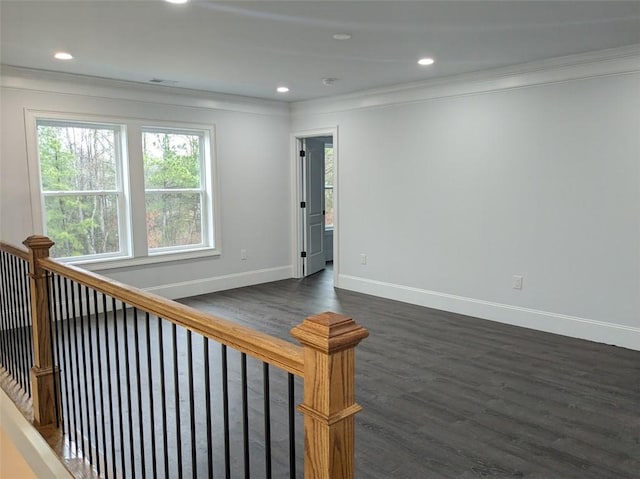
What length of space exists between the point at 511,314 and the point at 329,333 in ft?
14.2

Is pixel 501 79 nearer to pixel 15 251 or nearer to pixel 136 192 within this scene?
pixel 136 192

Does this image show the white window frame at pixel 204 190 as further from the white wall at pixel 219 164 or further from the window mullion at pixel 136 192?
the window mullion at pixel 136 192

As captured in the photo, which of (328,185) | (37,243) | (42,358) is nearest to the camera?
(37,243)

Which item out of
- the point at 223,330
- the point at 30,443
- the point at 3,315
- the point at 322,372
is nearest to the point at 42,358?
the point at 30,443

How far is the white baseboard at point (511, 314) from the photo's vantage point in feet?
14.0

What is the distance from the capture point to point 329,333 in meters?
1.07

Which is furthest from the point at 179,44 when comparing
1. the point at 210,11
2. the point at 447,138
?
the point at 447,138

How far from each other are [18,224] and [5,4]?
248cm

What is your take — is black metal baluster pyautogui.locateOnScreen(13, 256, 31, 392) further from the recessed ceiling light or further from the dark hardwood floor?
the dark hardwood floor

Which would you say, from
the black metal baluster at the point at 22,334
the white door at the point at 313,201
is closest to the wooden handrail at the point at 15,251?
the black metal baluster at the point at 22,334

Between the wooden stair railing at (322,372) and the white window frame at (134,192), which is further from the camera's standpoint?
the white window frame at (134,192)

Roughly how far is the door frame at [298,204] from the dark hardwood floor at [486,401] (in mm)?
1595

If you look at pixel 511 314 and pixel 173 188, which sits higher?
pixel 173 188

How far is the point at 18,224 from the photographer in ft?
15.7
